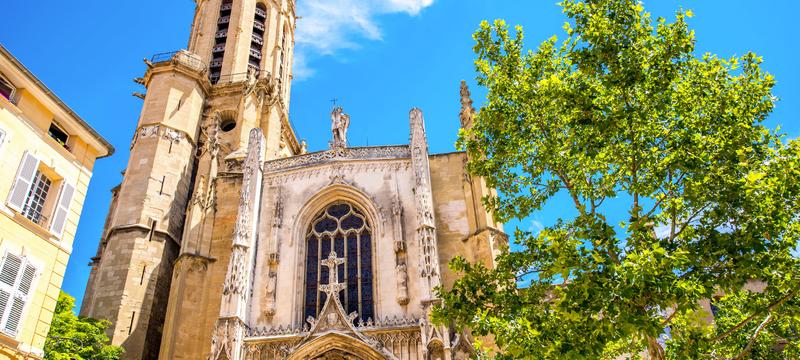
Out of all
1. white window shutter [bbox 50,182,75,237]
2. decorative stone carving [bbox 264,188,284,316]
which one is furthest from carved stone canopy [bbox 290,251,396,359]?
white window shutter [bbox 50,182,75,237]

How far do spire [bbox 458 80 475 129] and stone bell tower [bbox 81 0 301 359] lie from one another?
8.91 m

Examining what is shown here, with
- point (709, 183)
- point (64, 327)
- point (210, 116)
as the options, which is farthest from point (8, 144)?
point (210, 116)

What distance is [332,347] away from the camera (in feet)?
54.3

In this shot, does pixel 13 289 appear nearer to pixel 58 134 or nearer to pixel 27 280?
pixel 27 280

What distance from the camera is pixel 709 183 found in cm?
888

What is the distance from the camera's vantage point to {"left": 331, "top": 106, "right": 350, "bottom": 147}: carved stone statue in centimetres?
2192

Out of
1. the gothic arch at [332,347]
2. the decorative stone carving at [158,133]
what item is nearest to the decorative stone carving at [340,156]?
the decorative stone carving at [158,133]

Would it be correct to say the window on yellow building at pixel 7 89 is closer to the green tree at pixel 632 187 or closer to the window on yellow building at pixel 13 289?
the window on yellow building at pixel 13 289

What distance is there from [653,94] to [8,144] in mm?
12496

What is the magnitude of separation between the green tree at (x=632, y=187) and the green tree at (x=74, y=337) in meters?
11.0

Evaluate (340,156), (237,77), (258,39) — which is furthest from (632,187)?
(258,39)

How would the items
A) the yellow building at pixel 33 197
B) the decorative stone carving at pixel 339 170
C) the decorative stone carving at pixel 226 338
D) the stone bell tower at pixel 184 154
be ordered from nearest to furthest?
the yellow building at pixel 33 197
the decorative stone carving at pixel 226 338
the stone bell tower at pixel 184 154
the decorative stone carving at pixel 339 170

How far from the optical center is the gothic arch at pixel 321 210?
18.5 metres

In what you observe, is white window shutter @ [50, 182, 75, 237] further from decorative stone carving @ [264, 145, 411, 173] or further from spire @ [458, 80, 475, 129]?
spire @ [458, 80, 475, 129]
